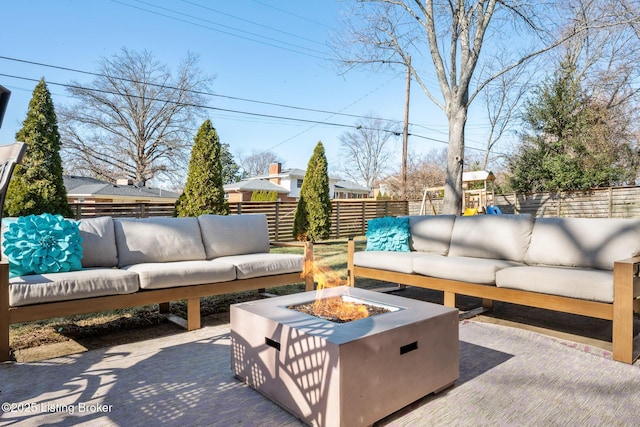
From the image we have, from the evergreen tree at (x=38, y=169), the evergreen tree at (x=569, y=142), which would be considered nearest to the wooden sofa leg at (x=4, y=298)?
the evergreen tree at (x=38, y=169)

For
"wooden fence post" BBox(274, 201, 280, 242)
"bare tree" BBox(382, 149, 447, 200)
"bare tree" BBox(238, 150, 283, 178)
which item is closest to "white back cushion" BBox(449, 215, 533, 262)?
"wooden fence post" BBox(274, 201, 280, 242)

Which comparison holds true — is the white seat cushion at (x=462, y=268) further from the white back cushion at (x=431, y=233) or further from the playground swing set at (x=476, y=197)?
the playground swing set at (x=476, y=197)

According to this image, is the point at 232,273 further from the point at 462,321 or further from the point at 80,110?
the point at 80,110

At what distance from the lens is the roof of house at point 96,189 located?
49.1ft

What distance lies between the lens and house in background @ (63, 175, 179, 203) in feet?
48.9

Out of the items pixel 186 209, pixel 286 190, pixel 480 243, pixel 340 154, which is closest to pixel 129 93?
pixel 286 190

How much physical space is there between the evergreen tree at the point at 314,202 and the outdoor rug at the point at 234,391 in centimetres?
691

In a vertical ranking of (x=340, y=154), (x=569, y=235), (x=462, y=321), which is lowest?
(x=462, y=321)

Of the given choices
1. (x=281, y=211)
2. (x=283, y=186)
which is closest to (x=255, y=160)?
(x=283, y=186)

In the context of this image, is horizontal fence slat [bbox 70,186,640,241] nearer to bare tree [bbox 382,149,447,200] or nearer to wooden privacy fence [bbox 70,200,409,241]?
wooden privacy fence [bbox 70,200,409,241]

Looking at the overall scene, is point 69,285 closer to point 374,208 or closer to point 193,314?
point 193,314

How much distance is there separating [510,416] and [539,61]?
1194 cm

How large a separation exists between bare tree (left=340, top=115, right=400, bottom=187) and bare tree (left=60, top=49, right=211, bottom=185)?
10.8m

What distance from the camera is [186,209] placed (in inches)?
302
